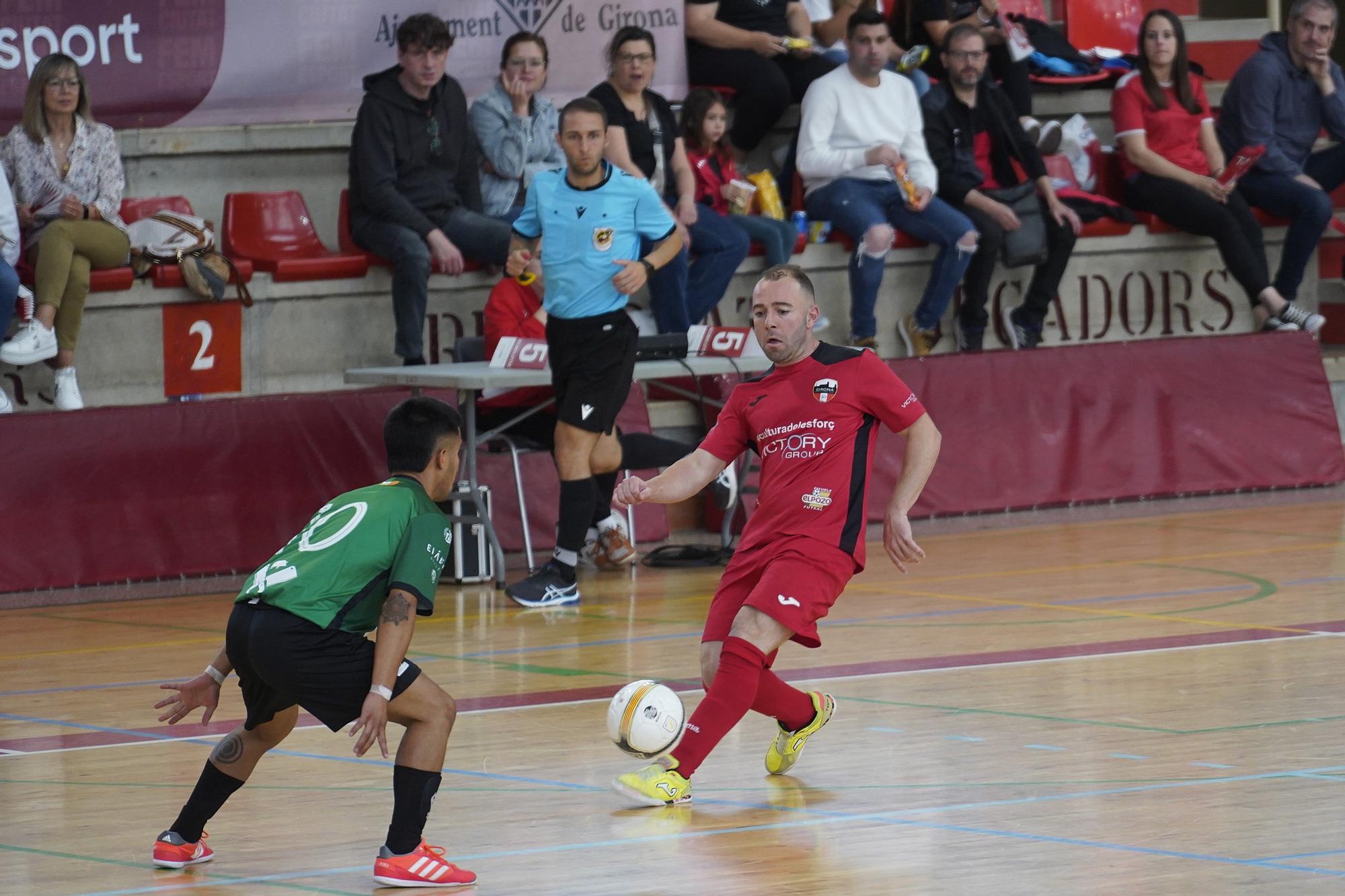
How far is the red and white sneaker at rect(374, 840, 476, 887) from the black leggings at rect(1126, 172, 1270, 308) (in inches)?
434

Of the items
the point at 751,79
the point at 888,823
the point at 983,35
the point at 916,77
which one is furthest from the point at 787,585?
the point at 983,35

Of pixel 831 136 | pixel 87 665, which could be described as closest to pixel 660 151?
pixel 831 136

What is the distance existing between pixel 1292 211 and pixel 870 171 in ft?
11.4

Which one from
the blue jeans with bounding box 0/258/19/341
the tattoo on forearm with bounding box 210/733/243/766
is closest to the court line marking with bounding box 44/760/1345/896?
the tattoo on forearm with bounding box 210/733/243/766

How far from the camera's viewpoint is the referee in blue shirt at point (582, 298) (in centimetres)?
1046

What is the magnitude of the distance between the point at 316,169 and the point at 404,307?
1.85 metres

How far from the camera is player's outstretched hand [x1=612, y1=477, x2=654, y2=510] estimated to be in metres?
6.31

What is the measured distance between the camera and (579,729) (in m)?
7.32

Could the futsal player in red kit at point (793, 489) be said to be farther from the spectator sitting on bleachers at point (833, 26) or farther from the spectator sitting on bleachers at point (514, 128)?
the spectator sitting on bleachers at point (833, 26)

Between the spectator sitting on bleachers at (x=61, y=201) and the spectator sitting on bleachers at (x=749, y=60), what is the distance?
438cm

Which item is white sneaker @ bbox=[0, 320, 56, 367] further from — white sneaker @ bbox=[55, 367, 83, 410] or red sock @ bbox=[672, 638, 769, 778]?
red sock @ bbox=[672, 638, 769, 778]

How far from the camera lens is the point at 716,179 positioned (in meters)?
13.7

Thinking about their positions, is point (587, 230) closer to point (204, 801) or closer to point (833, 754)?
point (833, 754)

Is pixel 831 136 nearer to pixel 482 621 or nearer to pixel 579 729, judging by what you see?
pixel 482 621
